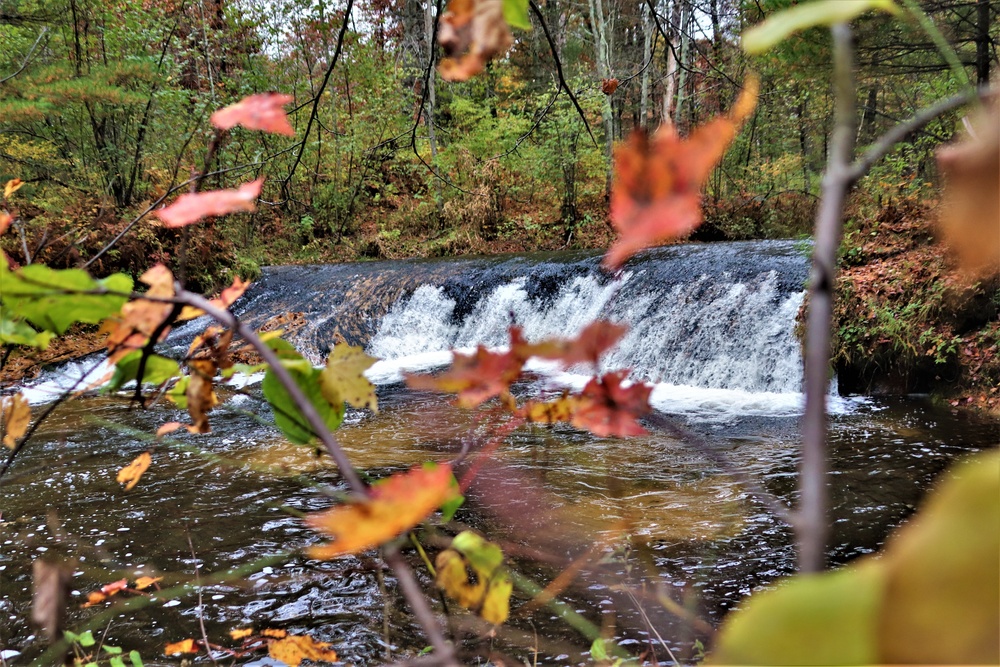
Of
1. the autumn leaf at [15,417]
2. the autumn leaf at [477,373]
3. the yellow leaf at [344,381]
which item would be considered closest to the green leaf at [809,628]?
the autumn leaf at [477,373]

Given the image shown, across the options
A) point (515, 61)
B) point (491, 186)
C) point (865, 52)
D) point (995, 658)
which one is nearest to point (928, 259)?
point (865, 52)

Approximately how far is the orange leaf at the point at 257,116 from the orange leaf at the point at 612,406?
463 millimetres

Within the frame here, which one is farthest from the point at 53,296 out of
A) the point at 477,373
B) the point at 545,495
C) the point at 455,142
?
the point at 455,142

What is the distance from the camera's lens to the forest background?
549 centimetres

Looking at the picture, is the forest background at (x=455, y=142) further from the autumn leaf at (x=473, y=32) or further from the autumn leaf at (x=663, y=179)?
the autumn leaf at (x=473, y=32)

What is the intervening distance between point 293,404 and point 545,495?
145 inches

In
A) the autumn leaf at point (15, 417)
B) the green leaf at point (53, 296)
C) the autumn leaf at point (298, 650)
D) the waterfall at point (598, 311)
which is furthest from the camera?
the waterfall at point (598, 311)

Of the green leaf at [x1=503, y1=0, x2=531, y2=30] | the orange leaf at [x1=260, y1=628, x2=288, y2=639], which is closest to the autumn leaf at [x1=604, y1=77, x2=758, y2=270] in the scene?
the green leaf at [x1=503, y1=0, x2=531, y2=30]

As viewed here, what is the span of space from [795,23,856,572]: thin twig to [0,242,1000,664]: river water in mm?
362

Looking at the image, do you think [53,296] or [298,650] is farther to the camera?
[298,650]

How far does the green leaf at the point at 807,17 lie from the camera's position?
0.91 feet

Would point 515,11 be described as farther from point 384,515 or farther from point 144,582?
point 144,582

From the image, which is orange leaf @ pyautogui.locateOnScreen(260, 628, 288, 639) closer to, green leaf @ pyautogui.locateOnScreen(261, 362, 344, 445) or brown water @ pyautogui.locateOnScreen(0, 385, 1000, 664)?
brown water @ pyautogui.locateOnScreen(0, 385, 1000, 664)

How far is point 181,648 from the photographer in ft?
8.71
